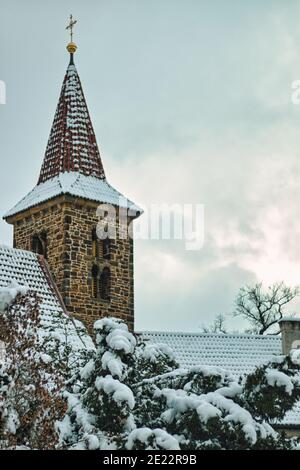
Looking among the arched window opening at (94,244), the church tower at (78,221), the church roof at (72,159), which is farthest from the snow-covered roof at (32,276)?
the church roof at (72,159)

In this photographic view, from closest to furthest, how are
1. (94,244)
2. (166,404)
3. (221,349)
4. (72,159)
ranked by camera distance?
(166,404) → (94,244) → (72,159) → (221,349)

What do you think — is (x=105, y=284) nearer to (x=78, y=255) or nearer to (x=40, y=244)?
(x=78, y=255)

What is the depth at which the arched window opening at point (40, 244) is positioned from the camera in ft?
85.6

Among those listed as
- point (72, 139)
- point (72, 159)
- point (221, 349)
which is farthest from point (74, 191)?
point (221, 349)

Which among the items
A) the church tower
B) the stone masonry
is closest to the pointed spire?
the church tower

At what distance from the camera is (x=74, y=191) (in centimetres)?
2550

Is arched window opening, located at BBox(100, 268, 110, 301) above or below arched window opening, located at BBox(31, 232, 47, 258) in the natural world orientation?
below

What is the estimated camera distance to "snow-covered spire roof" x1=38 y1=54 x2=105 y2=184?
A: 86.7ft

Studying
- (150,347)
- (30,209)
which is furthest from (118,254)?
(150,347)

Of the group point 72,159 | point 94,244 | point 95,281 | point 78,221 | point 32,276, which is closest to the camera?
point 32,276

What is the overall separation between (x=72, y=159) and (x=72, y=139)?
0.53 meters

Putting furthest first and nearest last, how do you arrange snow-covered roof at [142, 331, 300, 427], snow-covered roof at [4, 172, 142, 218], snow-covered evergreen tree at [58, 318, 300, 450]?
snow-covered roof at [142, 331, 300, 427] → snow-covered roof at [4, 172, 142, 218] → snow-covered evergreen tree at [58, 318, 300, 450]

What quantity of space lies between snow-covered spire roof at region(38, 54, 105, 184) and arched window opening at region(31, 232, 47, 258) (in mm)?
1505

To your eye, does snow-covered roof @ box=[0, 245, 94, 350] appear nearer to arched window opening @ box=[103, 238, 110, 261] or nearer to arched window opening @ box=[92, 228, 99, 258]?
arched window opening @ box=[92, 228, 99, 258]
